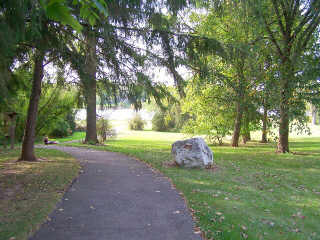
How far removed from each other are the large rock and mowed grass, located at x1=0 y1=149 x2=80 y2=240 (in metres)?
3.60

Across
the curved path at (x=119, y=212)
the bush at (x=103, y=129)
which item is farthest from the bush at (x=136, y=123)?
the curved path at (x=119, y=212)

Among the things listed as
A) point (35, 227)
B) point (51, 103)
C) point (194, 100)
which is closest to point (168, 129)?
point (194, 100)

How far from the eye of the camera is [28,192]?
244 inches

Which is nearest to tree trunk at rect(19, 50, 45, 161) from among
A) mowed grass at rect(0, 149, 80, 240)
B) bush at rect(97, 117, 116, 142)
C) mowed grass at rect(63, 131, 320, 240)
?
mowed grass at rect(0, 149, 80, 240)

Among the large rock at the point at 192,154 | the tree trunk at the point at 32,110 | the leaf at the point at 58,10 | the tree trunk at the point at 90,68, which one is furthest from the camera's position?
the tree trunk at the point at 32,110

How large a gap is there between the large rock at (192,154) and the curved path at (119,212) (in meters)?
2.19

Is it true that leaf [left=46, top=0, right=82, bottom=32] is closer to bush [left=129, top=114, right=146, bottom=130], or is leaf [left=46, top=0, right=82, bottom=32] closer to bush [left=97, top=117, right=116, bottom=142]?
bush [left=97, top=117, right=116, bottom=142]

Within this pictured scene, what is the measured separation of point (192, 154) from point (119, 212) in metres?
5.26

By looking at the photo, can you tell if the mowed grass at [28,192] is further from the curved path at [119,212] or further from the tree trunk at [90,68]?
the tree trunk at [90,68]

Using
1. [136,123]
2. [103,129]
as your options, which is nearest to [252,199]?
[103,129]

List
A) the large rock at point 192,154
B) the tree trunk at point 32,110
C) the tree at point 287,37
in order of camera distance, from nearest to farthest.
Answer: the large rock at point 192,154 → the tree trunk at point 32,110 → the tree at point 287,37

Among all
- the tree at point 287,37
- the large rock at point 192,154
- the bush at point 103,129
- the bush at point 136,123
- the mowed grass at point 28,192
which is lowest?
the mowed grass at point 28,192

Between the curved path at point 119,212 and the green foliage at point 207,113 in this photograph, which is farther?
the green foliage at point 207,113

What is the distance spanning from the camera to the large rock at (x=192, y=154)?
388 inches
